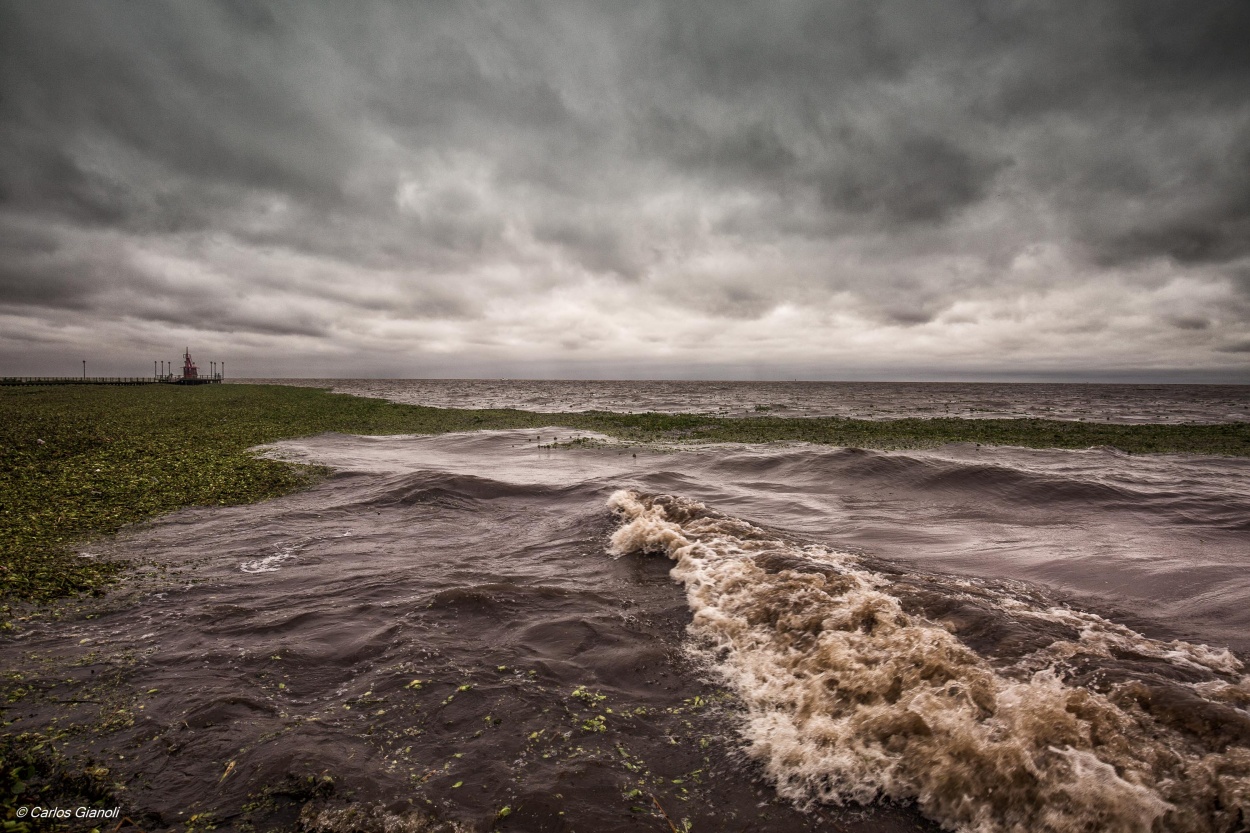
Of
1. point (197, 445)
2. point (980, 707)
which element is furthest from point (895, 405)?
point (980, 707)

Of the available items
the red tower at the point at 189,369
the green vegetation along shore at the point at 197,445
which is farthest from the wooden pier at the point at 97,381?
the green vegetation along shore at the point at 197,445

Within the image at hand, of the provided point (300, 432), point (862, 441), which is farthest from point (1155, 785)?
point (300, 432)

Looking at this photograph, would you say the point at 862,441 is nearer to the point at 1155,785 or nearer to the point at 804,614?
the point at 804,614

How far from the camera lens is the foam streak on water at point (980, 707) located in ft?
14.1

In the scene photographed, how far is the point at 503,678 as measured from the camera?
625 cm

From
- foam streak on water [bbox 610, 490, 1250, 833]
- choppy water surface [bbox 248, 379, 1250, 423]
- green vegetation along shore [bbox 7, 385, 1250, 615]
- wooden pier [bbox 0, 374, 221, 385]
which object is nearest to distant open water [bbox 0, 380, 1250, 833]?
foam streak on water [bbox 610, 490, 1250, 833]

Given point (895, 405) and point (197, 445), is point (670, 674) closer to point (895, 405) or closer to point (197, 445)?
point (197, 445)

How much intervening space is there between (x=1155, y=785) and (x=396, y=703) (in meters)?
6.80

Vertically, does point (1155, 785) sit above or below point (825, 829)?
above

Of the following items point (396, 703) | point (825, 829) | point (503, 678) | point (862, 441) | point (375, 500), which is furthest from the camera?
point (862, 441)

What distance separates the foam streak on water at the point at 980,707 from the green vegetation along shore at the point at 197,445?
9.89 m

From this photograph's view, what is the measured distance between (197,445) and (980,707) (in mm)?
27876

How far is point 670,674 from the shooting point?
658cm

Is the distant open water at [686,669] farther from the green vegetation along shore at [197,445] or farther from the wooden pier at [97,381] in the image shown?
the wooden pier at [97,381]
